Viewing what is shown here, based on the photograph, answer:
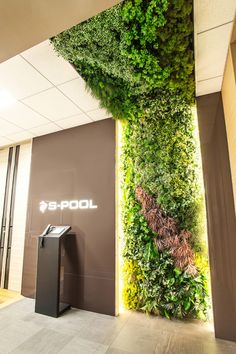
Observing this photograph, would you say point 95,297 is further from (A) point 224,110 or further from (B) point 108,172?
(A) point 224,110

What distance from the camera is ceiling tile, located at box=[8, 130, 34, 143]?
4.63 metres

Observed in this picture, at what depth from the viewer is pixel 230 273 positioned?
2752mm

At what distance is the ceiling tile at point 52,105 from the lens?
3282 mm

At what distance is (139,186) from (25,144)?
10.7ft

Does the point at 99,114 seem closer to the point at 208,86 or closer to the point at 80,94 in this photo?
the point at 80,94

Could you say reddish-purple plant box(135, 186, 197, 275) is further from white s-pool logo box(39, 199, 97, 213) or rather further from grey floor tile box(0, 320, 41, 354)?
grey floor tile box(0, 320, 41, 354)

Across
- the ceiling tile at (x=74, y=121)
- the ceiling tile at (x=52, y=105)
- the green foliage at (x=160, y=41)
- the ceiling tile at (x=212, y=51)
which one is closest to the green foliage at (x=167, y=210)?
the green foliage at (x=160, y=41)

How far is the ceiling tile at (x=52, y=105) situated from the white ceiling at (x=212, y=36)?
2000mm

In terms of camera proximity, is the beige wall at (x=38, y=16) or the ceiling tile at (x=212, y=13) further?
the ceiling tile at (x=212, y=13)

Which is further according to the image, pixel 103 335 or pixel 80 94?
pixel 80 94

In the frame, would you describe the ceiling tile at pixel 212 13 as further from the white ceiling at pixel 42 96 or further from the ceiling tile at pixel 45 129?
the ceiling tile at pixel 45 129

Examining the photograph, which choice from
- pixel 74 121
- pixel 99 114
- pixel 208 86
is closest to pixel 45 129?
pixel 74 121

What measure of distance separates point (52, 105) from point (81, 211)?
74.7 inches

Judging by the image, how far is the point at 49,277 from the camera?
136 inches
